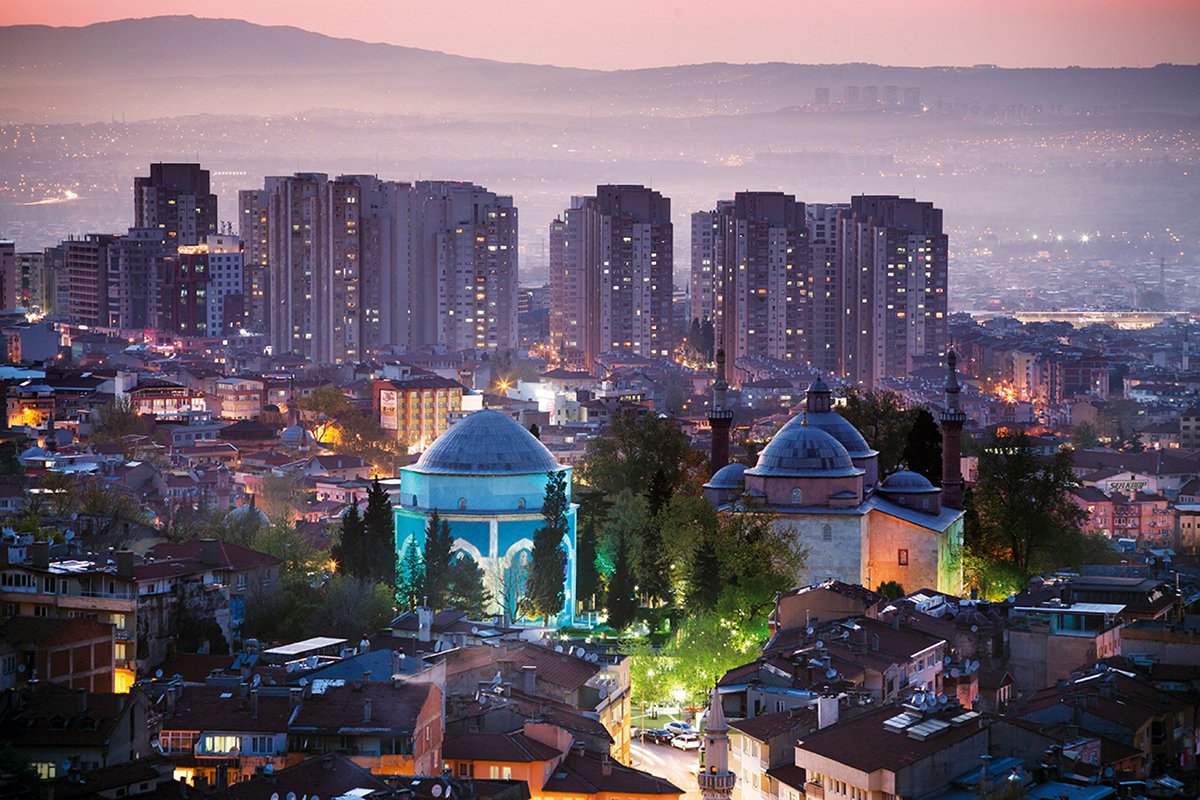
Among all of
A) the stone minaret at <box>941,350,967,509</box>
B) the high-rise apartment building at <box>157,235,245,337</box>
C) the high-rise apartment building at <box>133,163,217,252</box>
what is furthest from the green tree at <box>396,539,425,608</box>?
the high-rise apartment building at <box>133,163,217,252</box>

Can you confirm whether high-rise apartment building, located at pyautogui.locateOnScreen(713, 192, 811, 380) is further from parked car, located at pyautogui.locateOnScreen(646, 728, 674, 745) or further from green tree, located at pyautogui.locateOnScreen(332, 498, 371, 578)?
parked car, located at pyautogui.locateOnScreen(646, 728, 674, 745)

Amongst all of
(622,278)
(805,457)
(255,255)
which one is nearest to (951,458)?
(805,457)

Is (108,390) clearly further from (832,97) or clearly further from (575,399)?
(832,97)

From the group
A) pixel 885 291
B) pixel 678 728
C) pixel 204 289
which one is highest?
pixel 204 289

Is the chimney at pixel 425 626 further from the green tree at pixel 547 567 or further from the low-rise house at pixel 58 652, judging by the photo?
the green tree at pixel 547 567

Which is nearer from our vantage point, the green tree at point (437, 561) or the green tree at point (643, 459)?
the green tree at point (437, 561)

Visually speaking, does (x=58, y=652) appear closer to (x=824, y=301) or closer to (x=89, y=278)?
(x=824, y=301)

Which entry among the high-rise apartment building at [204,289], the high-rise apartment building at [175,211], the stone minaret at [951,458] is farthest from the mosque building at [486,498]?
the high-rise apartment building at [175,211]
